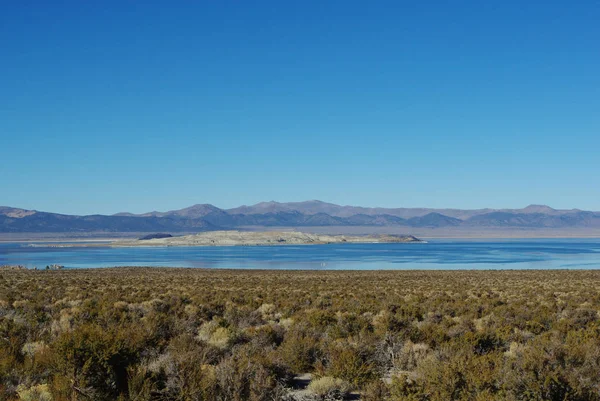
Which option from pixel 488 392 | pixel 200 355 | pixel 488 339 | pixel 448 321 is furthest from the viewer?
pixel 448 321

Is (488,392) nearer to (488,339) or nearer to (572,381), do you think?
(572,381)

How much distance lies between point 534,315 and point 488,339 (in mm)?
5630

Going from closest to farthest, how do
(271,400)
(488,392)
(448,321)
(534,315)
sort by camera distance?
(488,392)
(271,400)
(448,321)
(534,315)

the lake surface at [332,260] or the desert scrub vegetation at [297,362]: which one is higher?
the desert scrub vegetation at [297,362]

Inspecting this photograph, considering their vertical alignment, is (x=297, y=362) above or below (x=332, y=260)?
above

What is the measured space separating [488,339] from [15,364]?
864 cm

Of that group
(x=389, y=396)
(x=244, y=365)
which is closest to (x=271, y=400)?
(x=244, y=365)

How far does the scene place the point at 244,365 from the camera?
743cm

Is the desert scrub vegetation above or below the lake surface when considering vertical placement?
above

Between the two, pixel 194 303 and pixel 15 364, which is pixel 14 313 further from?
pixel 15 364

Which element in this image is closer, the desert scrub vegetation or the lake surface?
the desert scrub vegetation

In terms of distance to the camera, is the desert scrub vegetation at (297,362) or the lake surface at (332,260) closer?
the desert scrub vegetation at (297,362)

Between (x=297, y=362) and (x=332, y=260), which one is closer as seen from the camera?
(x=297, y=362)

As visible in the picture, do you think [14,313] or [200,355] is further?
[14,313]
